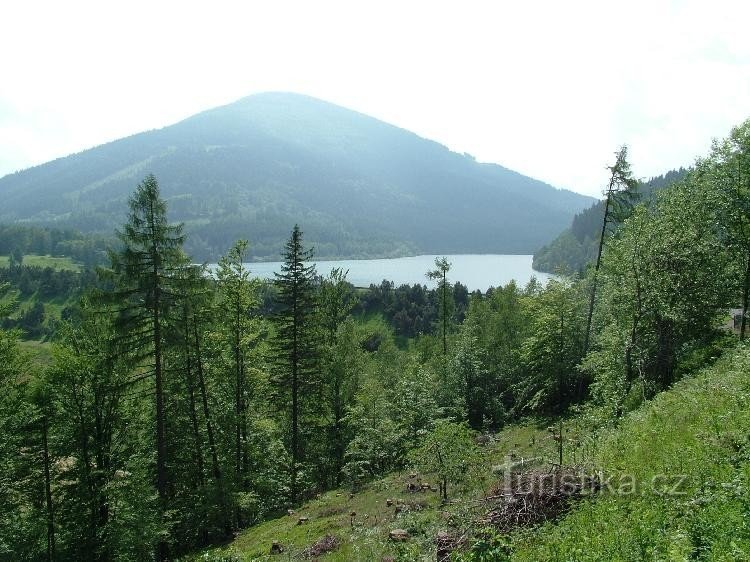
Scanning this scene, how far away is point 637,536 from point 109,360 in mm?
21579

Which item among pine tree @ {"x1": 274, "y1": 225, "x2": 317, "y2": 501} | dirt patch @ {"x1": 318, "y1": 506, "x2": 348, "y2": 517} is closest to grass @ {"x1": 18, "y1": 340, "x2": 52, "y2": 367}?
pine tree @ {"x1": 274, "y1": 225, "x2": 317, "y2": 501}

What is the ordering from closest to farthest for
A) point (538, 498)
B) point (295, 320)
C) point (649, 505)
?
point (649, 505) → point (538, 498) → point (295, 320)

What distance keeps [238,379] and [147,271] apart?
9842mm

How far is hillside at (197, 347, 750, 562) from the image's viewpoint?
7285mm

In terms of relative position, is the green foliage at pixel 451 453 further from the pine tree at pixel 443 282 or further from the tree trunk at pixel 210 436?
the pine tree at pixel 443 282

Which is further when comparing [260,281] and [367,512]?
[260,281]

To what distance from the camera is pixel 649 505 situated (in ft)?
29.1

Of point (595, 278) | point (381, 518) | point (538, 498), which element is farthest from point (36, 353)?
point (595, 278)

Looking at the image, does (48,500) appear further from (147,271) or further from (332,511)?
(332,511)

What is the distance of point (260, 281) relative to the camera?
2756 centimetres

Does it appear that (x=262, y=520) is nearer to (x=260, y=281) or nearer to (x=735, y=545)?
(x=260, y=281)

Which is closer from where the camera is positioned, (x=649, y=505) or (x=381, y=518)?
(x=649, y=505)

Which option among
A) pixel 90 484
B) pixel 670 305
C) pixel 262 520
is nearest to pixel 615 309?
pixel 670 305

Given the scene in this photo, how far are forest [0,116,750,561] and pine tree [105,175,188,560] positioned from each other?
0.07 metres
